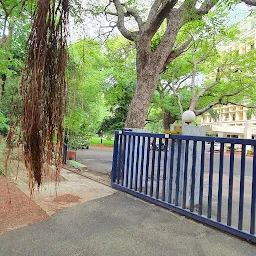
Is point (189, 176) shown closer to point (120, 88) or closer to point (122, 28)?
point (122, 28)

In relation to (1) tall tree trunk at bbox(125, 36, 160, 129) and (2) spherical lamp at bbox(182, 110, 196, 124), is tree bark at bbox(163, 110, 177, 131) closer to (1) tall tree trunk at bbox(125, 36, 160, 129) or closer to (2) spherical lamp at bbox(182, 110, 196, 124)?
(1) tall tree trunk at bbox(125, 36, 160, 129)

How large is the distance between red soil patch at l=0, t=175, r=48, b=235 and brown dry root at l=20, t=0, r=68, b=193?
1.83 m

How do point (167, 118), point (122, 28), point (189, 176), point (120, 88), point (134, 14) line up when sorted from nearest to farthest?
point (189, 176), point (122, 28), point (134, 14), point (120, 88), point (167, 118)

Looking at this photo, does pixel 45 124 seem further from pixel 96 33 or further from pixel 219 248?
pixel 96 33

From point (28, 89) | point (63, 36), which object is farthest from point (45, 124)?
point (63, 36)

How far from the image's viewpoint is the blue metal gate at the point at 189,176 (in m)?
2.76

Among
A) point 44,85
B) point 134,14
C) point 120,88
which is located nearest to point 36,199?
point 44,85

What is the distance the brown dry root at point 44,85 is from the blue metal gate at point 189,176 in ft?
7.53

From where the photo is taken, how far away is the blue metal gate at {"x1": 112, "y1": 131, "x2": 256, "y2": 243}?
9.05ft

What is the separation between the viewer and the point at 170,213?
11.1 feet

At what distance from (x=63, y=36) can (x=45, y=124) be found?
0.40 meters

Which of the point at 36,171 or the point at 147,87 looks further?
the point at 147,87

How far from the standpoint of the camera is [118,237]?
253cm

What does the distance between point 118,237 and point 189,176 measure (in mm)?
1545
